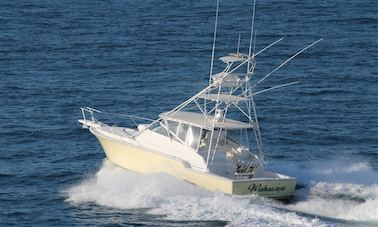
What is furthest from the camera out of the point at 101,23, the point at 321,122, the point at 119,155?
the point at 101,23

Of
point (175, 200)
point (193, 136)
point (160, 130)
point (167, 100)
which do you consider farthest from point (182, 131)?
point (167, 100)

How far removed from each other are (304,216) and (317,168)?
750 centimetres

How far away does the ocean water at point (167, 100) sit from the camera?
41.5 m

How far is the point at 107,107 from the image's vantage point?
→ 59.2 meters

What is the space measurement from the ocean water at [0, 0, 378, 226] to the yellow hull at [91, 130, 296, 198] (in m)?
0.42

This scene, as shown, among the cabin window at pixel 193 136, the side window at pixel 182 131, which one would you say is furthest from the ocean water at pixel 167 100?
the side window at pixel 182 131

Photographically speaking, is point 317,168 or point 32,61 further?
point 32,61

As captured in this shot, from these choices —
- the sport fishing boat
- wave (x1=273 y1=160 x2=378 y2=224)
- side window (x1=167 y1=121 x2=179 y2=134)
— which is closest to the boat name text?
the sport fishing boat

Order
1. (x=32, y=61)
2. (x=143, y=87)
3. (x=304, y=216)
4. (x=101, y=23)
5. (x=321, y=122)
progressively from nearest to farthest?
(x=304, y=216) → (x=321, y=122) → (x=143, y=87) → (x=32, y=61) → (x=101, y=23)

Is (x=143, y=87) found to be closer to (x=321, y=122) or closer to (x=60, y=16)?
(x=321, y=122)

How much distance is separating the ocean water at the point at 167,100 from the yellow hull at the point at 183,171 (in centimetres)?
42

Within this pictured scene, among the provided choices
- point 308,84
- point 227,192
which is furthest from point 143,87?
point 227,192

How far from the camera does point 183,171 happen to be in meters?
42.9

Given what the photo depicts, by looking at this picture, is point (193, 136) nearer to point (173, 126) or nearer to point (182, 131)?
point (182, 131)
